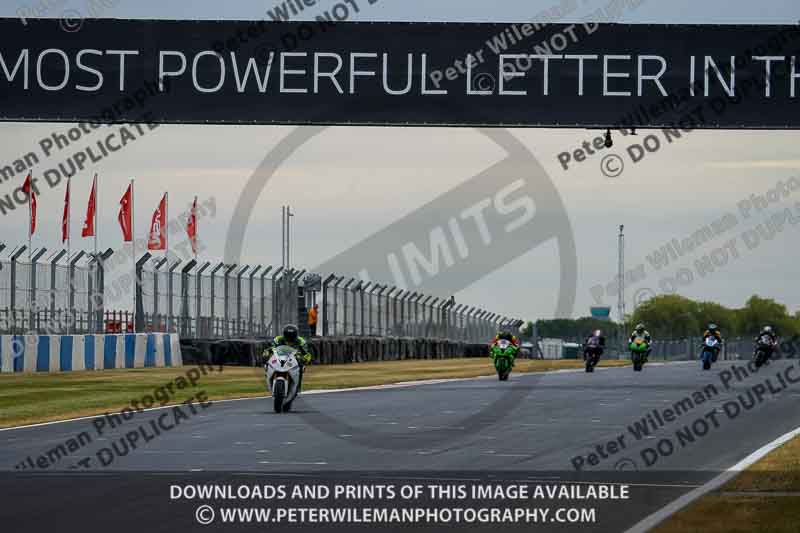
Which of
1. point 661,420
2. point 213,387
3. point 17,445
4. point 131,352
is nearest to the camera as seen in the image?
point 17,445

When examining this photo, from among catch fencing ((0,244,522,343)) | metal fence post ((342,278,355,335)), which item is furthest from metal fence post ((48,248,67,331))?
metal fence post ((342,278,355,335))

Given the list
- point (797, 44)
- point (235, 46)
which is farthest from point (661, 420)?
point (235, 46)

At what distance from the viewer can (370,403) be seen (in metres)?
27.4

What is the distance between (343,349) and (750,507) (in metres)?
40.4

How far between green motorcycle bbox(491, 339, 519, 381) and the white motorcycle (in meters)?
13.0

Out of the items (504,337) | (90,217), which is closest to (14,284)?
(504,337)

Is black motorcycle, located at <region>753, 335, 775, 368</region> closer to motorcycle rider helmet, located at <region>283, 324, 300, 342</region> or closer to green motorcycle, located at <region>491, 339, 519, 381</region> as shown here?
green motorcycle, located at <region>491, 339, 519, 381</region>

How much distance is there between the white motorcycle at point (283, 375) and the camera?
2352 cm

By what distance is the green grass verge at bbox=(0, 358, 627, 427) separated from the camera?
2562 centimetres

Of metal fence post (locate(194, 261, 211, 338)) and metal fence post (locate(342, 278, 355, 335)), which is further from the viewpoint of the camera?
metal fence post (locate(342, 278, 355, 335))

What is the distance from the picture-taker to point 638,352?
4791 cm

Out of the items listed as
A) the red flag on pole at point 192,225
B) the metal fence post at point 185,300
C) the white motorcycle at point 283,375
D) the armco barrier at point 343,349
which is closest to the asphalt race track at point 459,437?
the white motorcycle at point 283,375

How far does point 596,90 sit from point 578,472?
6.05 m

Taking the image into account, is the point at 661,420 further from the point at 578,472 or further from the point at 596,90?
the point at 578,472
